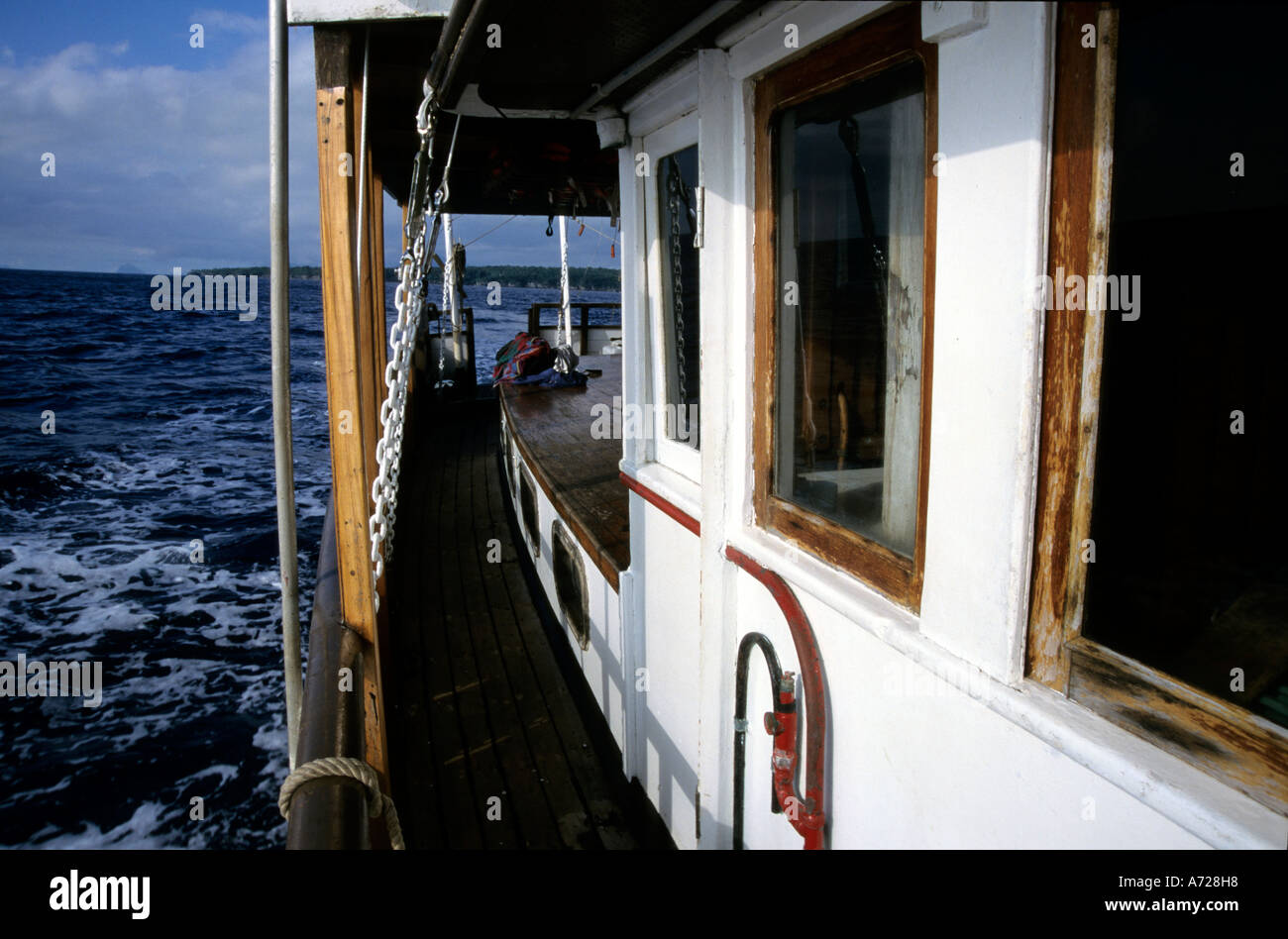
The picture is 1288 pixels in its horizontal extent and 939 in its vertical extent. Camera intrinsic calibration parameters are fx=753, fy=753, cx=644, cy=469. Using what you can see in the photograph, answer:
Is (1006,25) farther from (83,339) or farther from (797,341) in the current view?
(83,339)

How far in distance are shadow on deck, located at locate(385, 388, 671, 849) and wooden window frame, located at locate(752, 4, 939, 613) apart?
188 cm

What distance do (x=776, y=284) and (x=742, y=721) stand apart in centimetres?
128

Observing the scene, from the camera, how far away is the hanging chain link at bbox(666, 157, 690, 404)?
2760 millimetres

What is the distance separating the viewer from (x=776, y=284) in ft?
6.82

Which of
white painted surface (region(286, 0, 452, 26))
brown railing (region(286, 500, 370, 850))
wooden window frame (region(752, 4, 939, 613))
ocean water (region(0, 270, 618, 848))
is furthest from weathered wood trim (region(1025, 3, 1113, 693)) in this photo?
ocean water (region(0, 270, 618, 848))

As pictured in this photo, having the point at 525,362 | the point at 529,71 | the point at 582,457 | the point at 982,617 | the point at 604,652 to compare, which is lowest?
the point at 604,652

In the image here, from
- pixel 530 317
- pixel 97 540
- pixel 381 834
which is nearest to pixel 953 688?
pixel 381 834

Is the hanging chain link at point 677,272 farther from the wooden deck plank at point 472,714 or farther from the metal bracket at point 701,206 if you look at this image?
the wooden deck plank at point 472,714

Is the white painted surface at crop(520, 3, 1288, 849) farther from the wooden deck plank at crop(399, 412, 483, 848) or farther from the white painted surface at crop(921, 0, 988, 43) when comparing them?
the wooden deck plank at crop(399, 412, 483, 848)

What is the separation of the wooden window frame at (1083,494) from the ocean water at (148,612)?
554cm

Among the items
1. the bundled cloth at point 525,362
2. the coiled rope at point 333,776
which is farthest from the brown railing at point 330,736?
the bundled cloth at point 525,362

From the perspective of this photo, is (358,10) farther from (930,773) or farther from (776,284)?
(930,773)

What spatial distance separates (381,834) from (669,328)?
204 cm

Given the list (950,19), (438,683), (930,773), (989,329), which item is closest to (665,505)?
(930,773)
